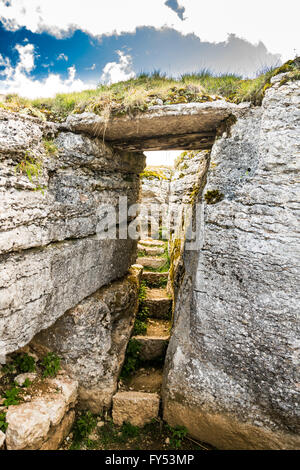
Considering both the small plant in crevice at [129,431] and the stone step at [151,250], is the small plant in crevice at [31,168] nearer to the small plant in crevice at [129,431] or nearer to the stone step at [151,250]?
the small plant in crevice at [129,431]

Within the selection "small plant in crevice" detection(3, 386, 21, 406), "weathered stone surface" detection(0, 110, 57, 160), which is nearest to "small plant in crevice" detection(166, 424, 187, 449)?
"small plant in crevice" detection(3, 386, 21, 406)

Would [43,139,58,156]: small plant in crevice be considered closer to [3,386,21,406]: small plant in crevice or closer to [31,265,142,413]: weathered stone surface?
[31,265,142,413]: weathered stone surface

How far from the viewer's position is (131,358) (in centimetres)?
567

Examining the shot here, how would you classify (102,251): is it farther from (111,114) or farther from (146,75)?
(146,75)

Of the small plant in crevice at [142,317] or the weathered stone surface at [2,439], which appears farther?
the small plant in crevice at [142,317]

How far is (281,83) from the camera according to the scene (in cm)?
346

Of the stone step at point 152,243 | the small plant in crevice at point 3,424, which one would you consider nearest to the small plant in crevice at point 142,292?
the stone step at point 152,243

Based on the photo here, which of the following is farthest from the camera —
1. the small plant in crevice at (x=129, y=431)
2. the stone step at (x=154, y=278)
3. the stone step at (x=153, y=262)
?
the stone step at (x=153, y=262)

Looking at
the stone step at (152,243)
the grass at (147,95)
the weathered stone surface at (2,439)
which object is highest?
the grass at (147,95)

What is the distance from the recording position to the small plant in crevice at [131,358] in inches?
213

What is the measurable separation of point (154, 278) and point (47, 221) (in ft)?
19.1

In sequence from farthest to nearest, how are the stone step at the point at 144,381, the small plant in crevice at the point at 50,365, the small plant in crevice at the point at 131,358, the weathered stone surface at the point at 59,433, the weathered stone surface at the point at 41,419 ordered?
the small plant in crevice at the point at 131,358 < the stone step at the point at 144,381 < the small plant in crevice at the point at 50,365 < the weathered stone surface at the point at 59,433 < the weathered stone surface at the point at 41,419

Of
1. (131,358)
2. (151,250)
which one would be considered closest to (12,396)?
(131,358)

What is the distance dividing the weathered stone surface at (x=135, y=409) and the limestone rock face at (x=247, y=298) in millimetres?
445
